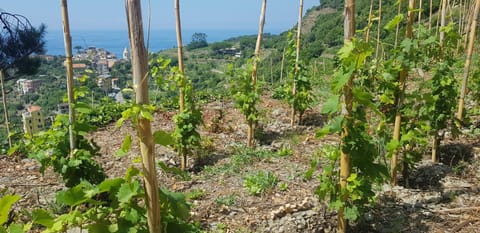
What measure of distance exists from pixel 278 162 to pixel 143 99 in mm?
3712

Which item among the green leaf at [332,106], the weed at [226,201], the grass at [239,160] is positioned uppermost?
the green leaf at [332,106]

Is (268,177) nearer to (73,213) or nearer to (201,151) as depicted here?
(201,151)

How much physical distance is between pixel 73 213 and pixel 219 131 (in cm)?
512

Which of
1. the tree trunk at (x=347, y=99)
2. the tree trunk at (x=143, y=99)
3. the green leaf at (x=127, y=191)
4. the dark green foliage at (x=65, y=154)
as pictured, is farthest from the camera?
the dark green foliage at (x=65, y=154)

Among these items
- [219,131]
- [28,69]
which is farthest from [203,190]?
[28,69]

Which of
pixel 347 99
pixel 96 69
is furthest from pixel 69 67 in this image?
pixel 96 69

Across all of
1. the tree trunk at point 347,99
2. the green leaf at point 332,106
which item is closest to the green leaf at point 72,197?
the green leaf at point 332,106

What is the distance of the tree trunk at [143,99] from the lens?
150cm

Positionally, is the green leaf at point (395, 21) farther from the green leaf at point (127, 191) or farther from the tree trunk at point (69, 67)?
the tree trunk at point (69, 67)

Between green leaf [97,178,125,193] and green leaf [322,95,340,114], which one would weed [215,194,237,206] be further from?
green leaf [97,178,125,193]

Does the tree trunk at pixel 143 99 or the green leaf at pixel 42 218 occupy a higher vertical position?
the tree trunk at pixel 143 99

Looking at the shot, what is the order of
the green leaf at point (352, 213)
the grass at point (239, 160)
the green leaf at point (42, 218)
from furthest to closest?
the grass at point (239, 160)
the green leaf at point (352, 213)
the green leaf at point (42, 218)

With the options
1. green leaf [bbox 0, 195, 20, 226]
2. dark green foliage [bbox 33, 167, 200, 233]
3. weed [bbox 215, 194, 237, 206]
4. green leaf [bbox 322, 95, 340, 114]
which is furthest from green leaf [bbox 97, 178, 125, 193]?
weed [bbox 215, 194, 237, 206]

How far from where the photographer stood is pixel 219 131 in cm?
676
